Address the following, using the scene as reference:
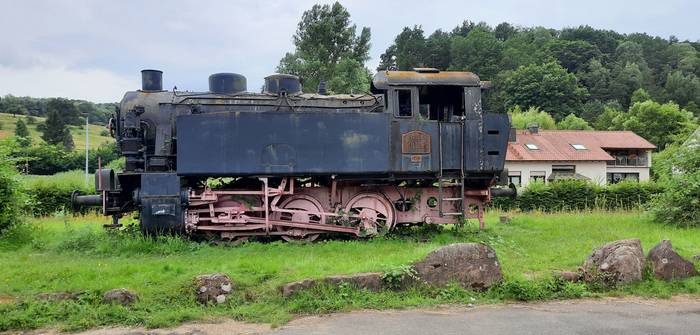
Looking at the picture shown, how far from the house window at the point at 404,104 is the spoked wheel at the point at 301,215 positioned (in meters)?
2.79

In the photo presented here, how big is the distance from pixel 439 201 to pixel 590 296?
15.5ft

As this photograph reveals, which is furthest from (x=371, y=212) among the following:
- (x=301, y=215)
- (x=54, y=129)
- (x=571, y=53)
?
(x=571, y=53)

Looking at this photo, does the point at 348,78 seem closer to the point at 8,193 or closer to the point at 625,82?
the point at 8,193

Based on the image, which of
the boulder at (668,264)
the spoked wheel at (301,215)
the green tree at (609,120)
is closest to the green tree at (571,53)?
the green tree at (609,120)

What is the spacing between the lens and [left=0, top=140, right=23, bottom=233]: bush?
40.0ft

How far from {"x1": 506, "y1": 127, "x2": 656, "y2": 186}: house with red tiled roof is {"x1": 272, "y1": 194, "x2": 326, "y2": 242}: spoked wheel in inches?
1197

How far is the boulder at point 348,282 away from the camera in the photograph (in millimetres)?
7383

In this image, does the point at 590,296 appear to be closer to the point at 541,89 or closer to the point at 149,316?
the point at 149,316

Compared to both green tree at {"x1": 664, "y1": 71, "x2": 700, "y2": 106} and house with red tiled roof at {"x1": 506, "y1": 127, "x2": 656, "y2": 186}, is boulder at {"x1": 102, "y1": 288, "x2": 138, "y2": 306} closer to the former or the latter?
house with red tiled roof at {"x1": 506, "y1": 127, "x2": 656, "y2": 186}

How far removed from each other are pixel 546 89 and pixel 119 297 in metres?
83.8

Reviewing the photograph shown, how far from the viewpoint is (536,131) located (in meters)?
48.5

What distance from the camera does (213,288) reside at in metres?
7.34

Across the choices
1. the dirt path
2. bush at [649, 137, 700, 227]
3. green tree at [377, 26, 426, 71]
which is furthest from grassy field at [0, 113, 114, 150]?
the dirt path

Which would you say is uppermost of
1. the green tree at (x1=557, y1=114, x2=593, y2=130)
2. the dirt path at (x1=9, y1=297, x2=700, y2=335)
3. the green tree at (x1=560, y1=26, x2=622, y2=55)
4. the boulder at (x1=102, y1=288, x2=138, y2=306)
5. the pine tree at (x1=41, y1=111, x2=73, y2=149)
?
the green tree at (x1=560, y1=26, x2=622, y2=55)
